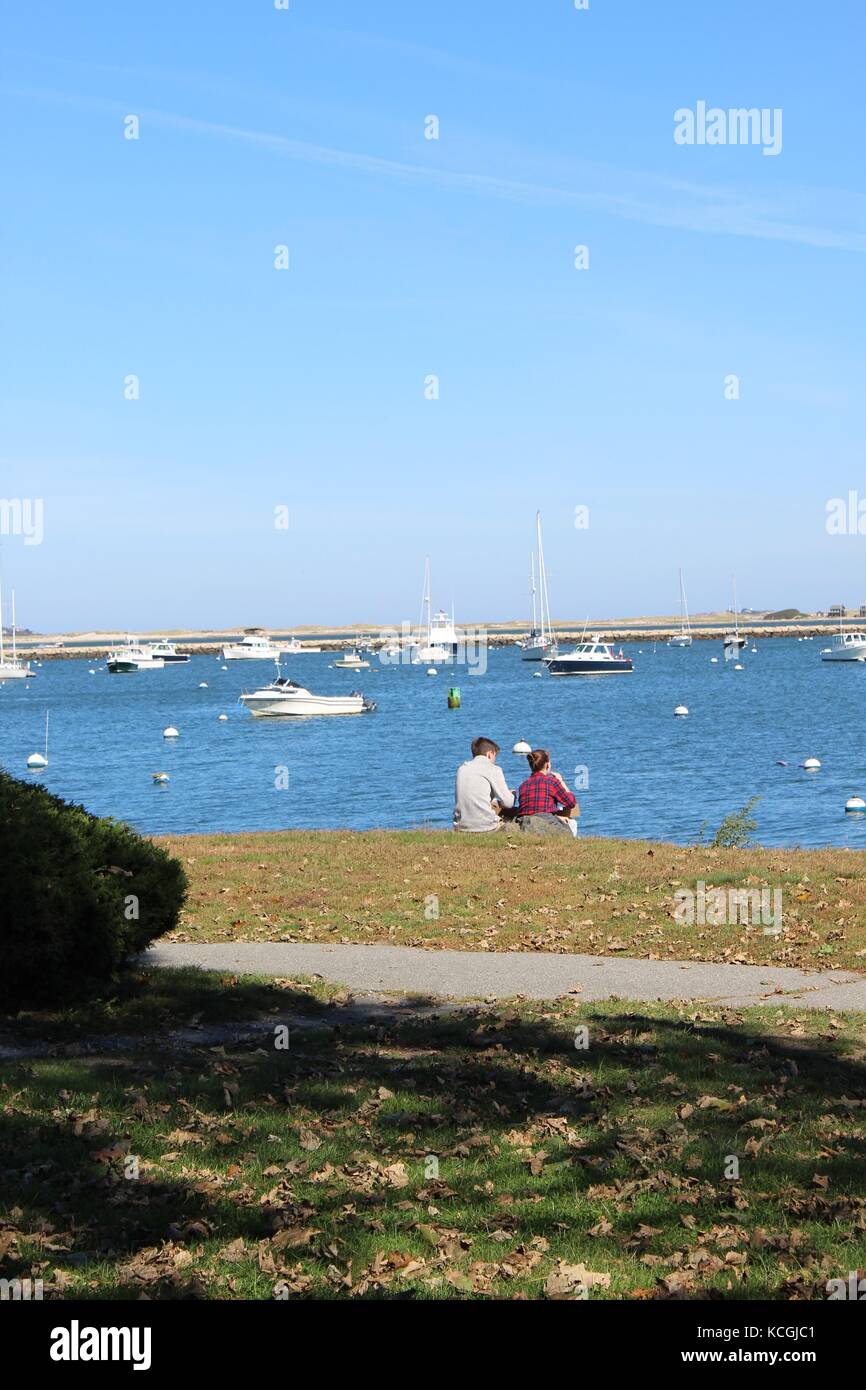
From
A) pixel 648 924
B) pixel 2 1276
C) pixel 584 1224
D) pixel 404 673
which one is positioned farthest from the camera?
pixel 404 673

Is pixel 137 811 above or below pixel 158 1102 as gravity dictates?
below

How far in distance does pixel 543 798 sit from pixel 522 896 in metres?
4.00

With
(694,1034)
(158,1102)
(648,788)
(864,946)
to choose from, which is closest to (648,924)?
(864,946)

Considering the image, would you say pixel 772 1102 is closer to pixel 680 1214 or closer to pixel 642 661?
pixel 680 1214

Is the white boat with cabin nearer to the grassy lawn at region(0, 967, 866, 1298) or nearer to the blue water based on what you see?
the blue water

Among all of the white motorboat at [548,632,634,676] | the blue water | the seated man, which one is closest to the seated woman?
the seated man

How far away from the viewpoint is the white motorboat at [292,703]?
7925 cm

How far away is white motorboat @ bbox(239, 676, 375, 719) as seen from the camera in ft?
260

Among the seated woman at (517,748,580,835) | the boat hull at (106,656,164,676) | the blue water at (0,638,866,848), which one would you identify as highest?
the seated woman at (517,748,580,835)

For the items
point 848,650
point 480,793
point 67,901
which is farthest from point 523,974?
point 848,650

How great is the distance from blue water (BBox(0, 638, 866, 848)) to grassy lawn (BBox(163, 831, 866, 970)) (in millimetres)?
14167

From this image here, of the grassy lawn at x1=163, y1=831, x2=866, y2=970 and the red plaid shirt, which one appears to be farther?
the red plaid shirt
